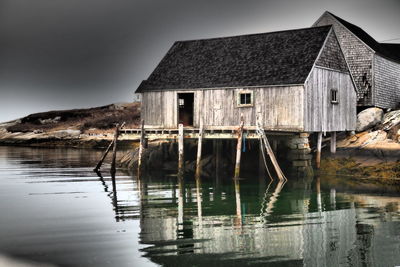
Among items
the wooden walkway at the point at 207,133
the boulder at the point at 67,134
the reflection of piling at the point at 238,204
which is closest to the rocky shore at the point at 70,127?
the boulder at the point at 67,134

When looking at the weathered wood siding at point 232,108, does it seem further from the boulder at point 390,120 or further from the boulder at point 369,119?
the boulder at point 369,119

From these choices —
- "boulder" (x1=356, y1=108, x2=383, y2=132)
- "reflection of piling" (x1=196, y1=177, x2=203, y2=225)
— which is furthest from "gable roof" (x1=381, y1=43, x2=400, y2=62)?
"reflection of piling" (x1=196, y1=177, x2=203, y2=225)

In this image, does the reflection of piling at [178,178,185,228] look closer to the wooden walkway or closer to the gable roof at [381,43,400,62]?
the wooden walkway

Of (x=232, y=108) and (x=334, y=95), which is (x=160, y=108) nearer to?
(x=232, y=108)

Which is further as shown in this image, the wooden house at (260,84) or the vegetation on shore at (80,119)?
the vegetation on shore at (80,119)

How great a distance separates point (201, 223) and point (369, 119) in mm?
21710

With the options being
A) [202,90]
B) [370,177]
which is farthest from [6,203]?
[370,177]

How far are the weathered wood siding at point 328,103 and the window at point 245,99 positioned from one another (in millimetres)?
3169

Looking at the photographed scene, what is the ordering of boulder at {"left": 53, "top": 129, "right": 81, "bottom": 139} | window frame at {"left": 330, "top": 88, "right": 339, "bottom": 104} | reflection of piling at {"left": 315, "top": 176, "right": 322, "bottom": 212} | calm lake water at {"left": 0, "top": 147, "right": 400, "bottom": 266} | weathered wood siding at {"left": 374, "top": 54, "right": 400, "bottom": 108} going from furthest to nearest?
boulder at {"left": 53, "top": 129, "right": 81, "bottom": 139}, weathered wood siding at {"left": 374, "top": 54, "right": 400, "bottom": 108}, window frame at {"left": 330, "top": 88, "right": 339, "bottom": 104}, reflection of piling at {"left": 315, "top": 176, "right": 322, "bottom": 212}, calm lake water at {"left": 0, "top": 147, "right": 400, "bottom": 266}

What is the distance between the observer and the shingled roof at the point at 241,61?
29.9m

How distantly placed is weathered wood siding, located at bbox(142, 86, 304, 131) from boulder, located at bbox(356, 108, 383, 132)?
759 centimetres

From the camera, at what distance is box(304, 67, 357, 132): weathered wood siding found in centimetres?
2936

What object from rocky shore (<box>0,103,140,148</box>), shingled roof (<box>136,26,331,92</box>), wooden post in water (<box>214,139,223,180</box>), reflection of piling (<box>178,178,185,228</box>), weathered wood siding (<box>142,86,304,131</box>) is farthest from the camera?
rocky shore (<box>0,103,140,148</box>)

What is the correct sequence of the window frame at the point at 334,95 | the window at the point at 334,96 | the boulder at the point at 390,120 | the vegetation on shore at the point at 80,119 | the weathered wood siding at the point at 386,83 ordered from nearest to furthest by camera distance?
the window frame at the point at 334,95
the window at the point at 334,96
the boulder at the point at 390,120
the weathered wood siding at the point at 386,83
the vegetation on shore at the point at 80,119
